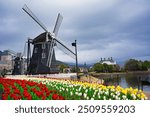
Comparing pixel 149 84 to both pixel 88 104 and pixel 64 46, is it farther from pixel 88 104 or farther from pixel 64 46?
pixel 88 104

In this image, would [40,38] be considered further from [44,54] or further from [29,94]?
[29,94]

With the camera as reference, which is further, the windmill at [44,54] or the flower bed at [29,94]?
the windmill at [44,54]

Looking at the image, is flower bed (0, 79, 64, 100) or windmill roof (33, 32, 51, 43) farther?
windmill roof (33, 32, 51, 43)

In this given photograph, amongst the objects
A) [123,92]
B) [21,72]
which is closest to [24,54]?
[21,72]

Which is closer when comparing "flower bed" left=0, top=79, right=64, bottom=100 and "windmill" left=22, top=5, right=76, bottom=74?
"flower bed" left=0, top=79, right=64, bottom=100

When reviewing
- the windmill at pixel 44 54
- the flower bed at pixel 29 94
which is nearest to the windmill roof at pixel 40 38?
the windmill at pixel 44 54

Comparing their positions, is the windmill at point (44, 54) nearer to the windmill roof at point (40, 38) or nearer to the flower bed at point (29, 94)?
the windmill roof at point (40, 38)

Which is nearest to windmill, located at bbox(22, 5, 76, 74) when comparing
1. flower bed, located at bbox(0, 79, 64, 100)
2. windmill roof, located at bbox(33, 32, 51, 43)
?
windmill roof, located at bbox(33, 32, 51, 43)

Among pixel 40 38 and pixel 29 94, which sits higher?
pixel 40 38

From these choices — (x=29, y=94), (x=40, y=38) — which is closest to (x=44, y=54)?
(x=40, y=38)

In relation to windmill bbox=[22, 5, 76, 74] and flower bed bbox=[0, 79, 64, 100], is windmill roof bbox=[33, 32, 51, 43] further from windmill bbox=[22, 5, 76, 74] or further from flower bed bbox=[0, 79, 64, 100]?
flower bed bbox=[0, 79, 64, 100]

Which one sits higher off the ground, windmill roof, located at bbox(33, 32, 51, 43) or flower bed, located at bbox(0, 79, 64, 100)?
windmill roof, located at bbox(33, 32, 51, 43)

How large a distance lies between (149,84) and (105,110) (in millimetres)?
44640

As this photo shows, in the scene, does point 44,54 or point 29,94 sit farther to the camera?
point 44,54
